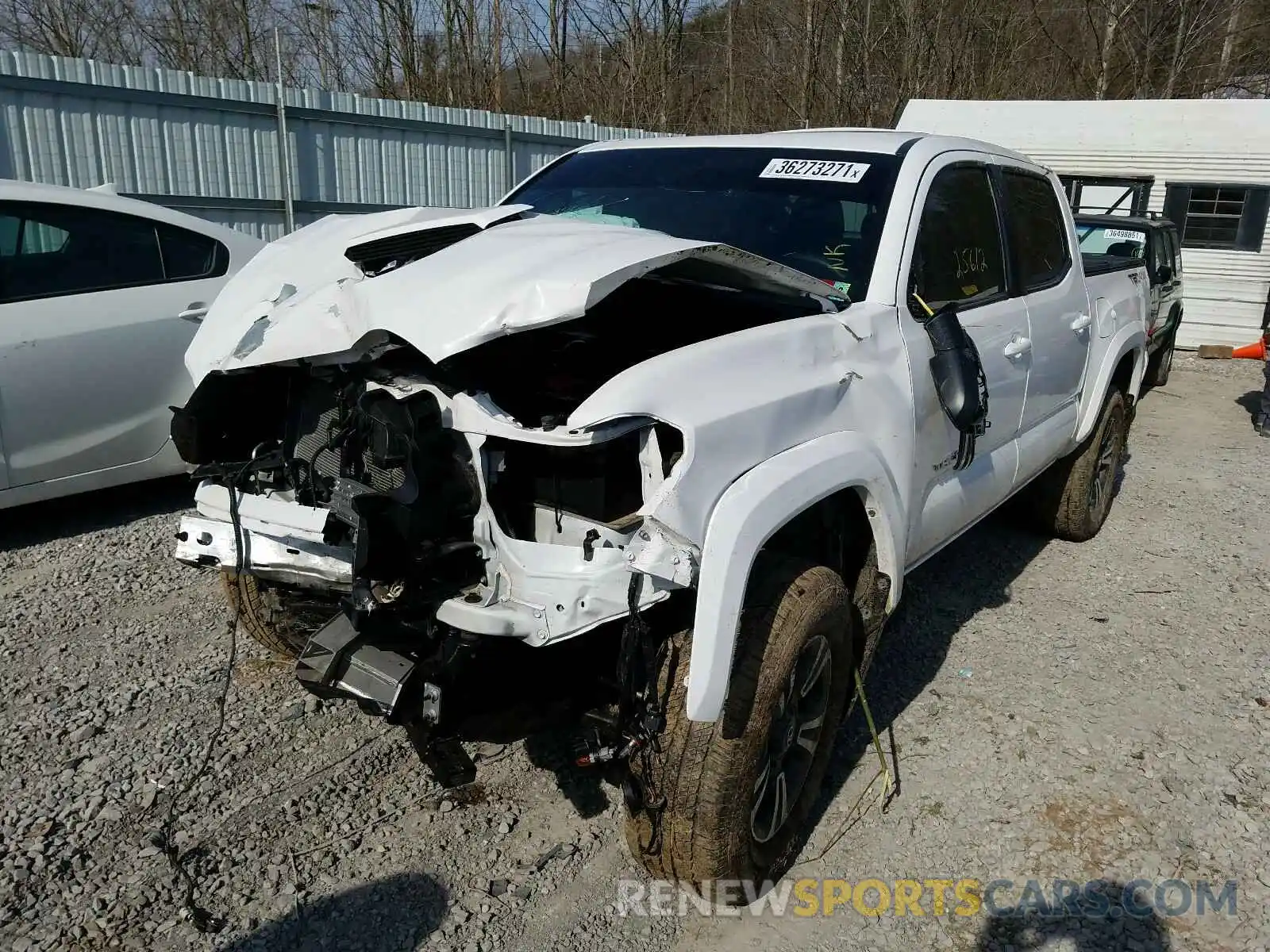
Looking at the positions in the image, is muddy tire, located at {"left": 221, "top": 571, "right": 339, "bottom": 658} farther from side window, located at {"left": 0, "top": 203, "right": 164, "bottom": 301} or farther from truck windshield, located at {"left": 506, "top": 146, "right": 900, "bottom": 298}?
side window, located at {"left": 0, "top": 203, "right": 164, "bottom": 301}

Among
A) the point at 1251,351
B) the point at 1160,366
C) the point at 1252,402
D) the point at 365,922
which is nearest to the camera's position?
the point at 365,922

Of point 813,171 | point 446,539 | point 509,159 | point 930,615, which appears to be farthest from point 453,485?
point 509,159

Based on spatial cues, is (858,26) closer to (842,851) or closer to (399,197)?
(399,197)

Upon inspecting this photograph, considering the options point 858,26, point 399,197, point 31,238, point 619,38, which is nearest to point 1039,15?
point 858,26

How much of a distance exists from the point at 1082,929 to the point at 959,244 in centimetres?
234

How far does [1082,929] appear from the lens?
105 inches

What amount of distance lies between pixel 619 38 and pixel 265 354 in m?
19.0

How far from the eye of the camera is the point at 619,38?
19.6m

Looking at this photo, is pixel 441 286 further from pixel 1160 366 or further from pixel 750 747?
pixel 1160 366

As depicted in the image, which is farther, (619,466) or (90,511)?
(90,511)

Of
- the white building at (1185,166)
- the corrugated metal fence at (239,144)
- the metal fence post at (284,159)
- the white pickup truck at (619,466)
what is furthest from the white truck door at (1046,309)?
the white building at (1185,166)

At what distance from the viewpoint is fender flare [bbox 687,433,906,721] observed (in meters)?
2.20

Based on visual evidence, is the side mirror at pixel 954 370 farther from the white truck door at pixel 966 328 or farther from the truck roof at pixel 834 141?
the truck roof at pixel 834 141

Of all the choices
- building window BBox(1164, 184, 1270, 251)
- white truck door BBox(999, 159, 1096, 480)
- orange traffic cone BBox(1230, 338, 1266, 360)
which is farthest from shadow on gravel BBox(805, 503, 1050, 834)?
building window BBox(1164, 184, 1270, 251)
